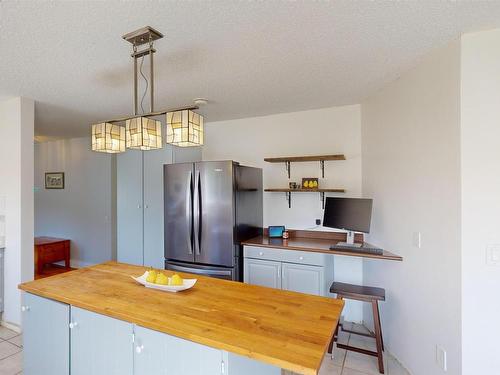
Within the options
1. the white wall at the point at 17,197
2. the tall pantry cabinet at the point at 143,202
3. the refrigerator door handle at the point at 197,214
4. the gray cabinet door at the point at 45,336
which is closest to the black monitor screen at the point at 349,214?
the refrigerator door handle at the point at 197,214

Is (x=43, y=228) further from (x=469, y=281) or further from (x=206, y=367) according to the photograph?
(x=469, y=281)

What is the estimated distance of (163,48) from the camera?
6.18ft

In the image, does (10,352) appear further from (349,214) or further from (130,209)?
(349,214)

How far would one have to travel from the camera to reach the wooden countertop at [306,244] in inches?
95.6

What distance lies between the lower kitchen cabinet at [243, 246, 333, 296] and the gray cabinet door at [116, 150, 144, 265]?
1.68 m

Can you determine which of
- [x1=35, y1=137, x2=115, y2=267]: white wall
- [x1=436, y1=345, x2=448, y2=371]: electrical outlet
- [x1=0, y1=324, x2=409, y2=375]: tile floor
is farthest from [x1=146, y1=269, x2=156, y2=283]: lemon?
[x1=35, y1=137, x2=115, y2=267]: white wall

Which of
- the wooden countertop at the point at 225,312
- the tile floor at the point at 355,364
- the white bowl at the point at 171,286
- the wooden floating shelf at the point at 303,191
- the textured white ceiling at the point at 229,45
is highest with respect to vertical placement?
the textured white ceiling at the point at 229,45

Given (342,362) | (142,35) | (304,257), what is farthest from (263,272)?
(142,35)

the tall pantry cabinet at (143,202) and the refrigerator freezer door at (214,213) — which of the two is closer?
the refrigerator freezer door at (214,213)

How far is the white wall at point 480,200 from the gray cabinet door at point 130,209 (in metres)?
3.51

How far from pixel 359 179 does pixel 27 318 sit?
3.24 m

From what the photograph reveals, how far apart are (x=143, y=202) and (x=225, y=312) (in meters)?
2.82

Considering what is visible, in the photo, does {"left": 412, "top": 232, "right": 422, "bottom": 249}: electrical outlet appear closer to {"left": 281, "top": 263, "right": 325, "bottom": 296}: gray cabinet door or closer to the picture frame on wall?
{"left": 281, "top": 263, "right": 325, "bottom": 296}: gray cabinet door

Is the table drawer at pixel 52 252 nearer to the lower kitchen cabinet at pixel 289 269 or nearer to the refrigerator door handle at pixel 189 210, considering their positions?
the refrigerator door handle at pixel 189 210
